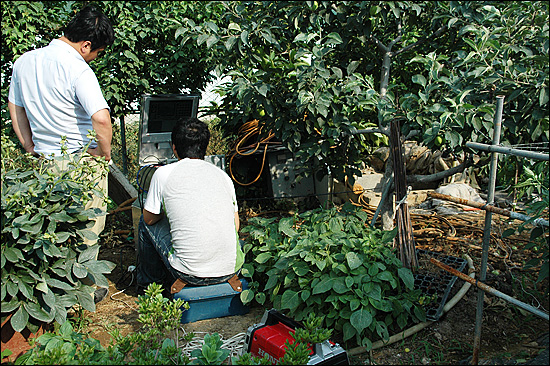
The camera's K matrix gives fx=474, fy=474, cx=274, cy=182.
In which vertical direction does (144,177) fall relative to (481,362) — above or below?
above

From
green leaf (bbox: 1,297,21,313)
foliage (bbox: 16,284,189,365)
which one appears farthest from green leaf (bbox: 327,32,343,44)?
green leaf (bbox: 1,297,21,313)

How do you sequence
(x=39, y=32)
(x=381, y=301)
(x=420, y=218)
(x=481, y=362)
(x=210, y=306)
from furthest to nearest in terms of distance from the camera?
(x=39, y=32) → (x=420, y=218) → (x=210, y=306) → (x=381, y=301) → (x=481, y=362)

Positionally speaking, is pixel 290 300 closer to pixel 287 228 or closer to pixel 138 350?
pixel 287 228

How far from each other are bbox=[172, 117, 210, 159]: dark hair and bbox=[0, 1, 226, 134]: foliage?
6.33ft

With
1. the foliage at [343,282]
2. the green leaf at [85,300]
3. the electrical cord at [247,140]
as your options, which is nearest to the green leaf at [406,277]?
the foliage at [343,282]

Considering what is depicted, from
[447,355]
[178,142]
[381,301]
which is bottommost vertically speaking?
[447,355]

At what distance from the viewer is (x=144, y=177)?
367 centimetres

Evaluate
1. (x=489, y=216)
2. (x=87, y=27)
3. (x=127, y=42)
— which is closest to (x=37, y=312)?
(x=87, y=27)

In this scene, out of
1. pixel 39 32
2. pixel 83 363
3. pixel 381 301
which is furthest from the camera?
pixel 39 32

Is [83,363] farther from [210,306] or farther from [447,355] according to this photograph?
[447,355]

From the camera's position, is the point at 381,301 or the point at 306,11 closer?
the point at 381,301

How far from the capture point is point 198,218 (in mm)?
2994

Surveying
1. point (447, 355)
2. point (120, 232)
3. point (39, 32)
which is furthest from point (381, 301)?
point (39, 32)

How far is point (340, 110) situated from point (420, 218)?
1.60 m
